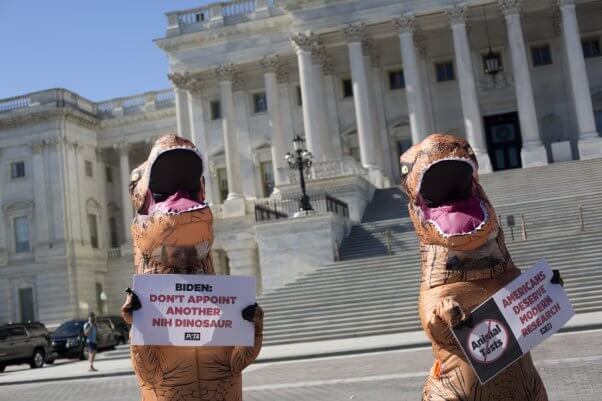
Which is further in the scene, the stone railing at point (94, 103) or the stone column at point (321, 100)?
the stone railing at point (94, 103)

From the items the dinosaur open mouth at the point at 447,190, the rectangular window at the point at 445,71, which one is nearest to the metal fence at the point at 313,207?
the rectangular window at the point at 445,71

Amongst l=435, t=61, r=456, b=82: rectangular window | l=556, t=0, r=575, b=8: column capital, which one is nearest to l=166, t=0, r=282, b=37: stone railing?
l=435, t=61, r=456, b=82: rectangular window

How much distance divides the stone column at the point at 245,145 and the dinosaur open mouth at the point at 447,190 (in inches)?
1653

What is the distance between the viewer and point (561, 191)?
32750mm

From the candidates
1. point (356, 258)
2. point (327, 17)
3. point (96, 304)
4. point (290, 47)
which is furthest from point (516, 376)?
point (96, 304)

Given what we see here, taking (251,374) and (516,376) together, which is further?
(251,374)

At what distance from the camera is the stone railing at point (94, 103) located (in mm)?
52250

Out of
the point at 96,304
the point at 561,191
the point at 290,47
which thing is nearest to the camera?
the point at 561,191

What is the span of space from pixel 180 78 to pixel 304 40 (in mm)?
9100

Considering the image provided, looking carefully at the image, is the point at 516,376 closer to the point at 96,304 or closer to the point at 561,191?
the point at 561,191

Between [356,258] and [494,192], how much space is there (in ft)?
26.4

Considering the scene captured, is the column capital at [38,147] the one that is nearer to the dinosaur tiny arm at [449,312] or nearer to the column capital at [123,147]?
the column capital at [123,147]

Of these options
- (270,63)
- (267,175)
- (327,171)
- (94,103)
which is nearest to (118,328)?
(327,171)

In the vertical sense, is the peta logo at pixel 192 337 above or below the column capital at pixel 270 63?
below
